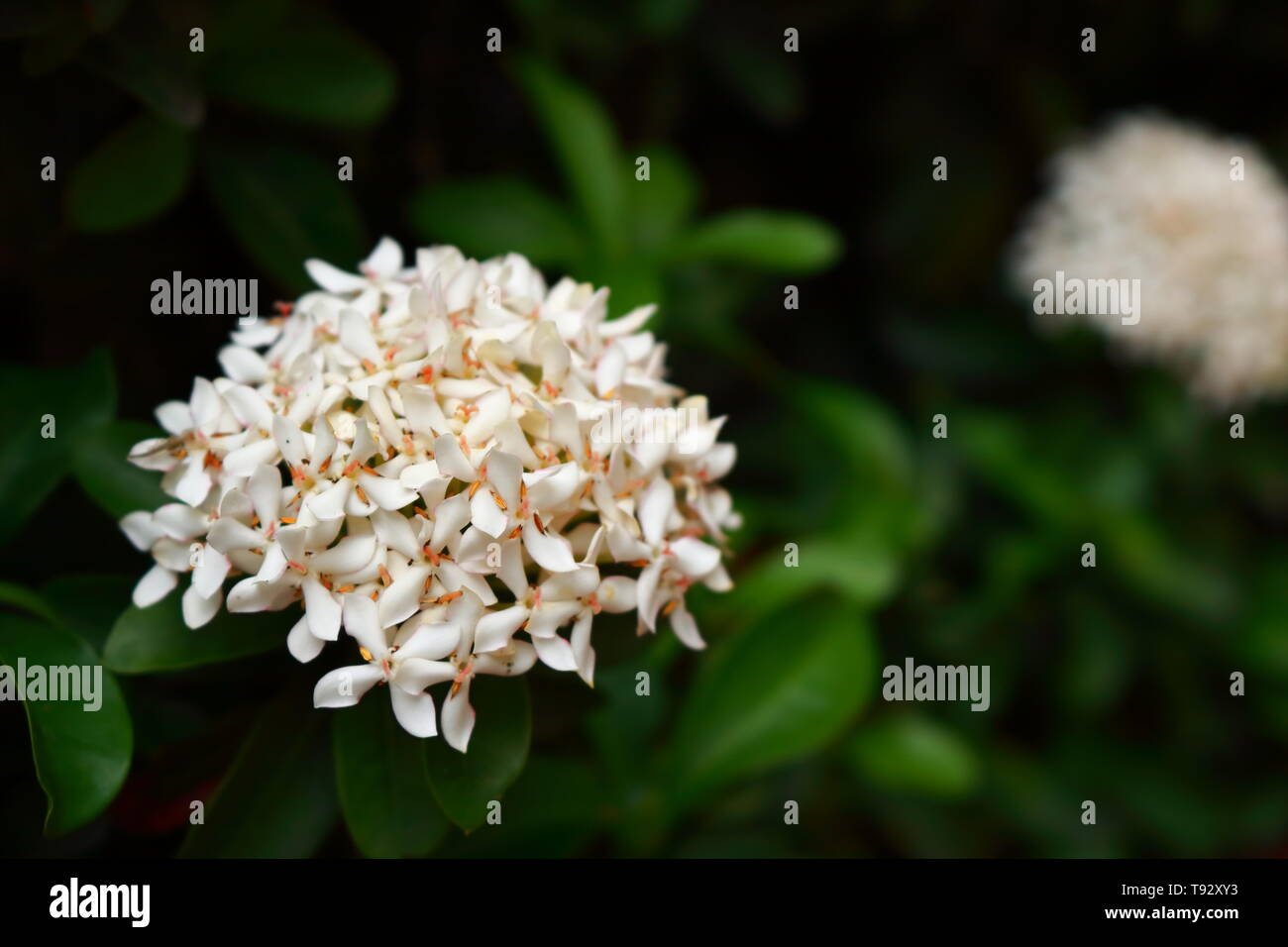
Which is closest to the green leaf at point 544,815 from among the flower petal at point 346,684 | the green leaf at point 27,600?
the flower petal at point 346,684

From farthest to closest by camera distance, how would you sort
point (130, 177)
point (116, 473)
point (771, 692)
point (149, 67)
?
1. point (771, 692)
2. point (130, 177)
3. point (149, 67)
4. point (116, 473)

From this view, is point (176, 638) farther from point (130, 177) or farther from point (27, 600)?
point (130, 177)

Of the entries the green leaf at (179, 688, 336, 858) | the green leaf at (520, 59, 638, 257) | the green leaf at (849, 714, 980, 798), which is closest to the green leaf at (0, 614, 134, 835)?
the green leaf at (179, 688, 336, 858)

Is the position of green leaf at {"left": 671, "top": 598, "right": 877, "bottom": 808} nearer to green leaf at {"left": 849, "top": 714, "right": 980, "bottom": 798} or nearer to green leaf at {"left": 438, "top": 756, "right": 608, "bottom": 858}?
green leaf at {"left": 438, "top": 756, "right": 608, "bottom": 858}

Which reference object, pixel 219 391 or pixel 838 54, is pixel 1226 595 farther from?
pixel 219 391

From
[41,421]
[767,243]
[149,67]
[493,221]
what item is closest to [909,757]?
[767,243]
